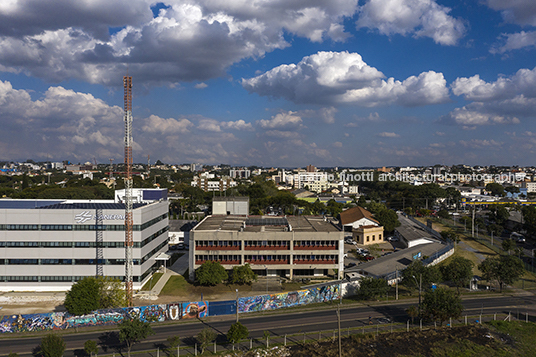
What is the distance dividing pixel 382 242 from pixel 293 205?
4549 centimetres

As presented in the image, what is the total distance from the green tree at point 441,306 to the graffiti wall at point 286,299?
48.4ft

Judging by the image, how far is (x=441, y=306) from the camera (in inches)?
1829

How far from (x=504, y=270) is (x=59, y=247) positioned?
258ft

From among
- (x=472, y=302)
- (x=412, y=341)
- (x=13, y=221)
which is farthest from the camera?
(x=13, y=221)

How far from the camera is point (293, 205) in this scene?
465 ft

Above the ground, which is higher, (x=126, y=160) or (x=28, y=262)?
(x=126, y=160)

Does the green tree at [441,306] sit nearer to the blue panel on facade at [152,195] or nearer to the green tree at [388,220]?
the green tree at [388,220]

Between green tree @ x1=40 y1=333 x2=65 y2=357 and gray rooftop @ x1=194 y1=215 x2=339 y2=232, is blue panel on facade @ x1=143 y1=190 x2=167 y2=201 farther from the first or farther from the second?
green tree @ x1=40 y1=333 x2=65 y2=357

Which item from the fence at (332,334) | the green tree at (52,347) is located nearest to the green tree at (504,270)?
the fence at (332,334)

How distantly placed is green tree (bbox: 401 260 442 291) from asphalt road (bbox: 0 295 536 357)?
327 centimetres

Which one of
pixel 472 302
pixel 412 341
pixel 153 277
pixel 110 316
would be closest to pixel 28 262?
pixel 153 277

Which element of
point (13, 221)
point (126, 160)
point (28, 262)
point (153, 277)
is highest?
point (126, 160)

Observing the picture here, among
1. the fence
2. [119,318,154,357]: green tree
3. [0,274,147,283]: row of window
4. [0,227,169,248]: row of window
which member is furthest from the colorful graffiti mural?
[0,227,169,248]: row of window

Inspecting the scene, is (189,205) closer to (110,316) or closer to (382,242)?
(382,242)
